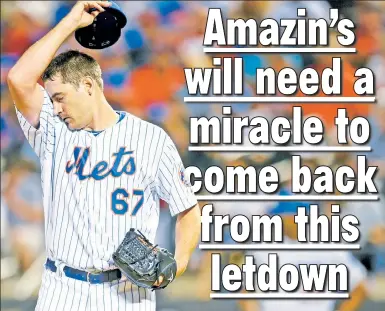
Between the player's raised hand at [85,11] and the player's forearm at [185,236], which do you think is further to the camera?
the player's forearm at [185,236]

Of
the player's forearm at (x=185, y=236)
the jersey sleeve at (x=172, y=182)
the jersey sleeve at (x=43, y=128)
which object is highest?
the jersey sleeve at (x=43, y=128)

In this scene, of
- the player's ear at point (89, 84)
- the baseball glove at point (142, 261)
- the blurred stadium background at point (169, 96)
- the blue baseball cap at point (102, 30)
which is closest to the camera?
the baseball glove at point (142, 261)

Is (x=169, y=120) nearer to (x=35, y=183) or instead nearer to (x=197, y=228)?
(x=35, y=183)

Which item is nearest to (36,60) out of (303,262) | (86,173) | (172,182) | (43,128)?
(43,128)

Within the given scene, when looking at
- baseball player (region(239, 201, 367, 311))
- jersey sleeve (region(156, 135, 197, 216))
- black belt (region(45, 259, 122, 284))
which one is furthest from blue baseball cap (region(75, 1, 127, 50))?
baseball player (region(239, 201, 367, 311))

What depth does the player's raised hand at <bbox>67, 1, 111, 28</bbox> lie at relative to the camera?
2553 mm

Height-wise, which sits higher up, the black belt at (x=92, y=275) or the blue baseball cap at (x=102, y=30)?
the blue baseball cap at (x=102, y=30)

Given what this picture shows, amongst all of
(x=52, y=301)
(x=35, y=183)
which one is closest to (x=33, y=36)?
(x=35, y=183)

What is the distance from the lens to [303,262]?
415 cm

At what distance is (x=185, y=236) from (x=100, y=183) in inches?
13.4

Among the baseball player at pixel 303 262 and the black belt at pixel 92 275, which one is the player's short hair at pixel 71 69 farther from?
the baseball player at pixel 303 262

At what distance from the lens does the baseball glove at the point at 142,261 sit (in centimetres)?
246

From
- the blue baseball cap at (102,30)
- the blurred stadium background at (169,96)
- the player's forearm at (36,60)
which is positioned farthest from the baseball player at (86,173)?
the blurred stadium background at (169,96)

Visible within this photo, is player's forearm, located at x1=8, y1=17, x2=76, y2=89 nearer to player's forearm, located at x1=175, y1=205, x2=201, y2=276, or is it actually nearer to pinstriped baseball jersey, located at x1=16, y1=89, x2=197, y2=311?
pinstriped baseball jersey, located at x1=16, y1=89, x2=197, y2=311
